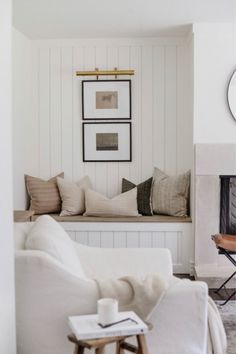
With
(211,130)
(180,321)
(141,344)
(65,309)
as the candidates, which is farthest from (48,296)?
(211,130)

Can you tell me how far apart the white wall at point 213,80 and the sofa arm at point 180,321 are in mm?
2268

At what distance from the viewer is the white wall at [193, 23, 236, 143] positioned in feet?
14.3

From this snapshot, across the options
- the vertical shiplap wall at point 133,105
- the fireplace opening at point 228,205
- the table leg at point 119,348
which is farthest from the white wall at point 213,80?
the table leg at point 119,348

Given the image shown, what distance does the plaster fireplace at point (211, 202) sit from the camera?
4379 mm

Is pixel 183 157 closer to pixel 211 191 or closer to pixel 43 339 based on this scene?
pixel 211 191

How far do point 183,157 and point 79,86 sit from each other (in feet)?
4.33

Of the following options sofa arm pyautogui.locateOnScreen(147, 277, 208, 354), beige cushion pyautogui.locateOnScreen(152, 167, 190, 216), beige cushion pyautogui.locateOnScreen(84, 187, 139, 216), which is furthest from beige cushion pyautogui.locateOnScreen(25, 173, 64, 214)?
sofa arm pyautogui.locateOnScreen(147, 277, 208, 354)

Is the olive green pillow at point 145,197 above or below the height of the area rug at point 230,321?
above

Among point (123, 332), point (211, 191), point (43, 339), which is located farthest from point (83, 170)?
point (123, 332)

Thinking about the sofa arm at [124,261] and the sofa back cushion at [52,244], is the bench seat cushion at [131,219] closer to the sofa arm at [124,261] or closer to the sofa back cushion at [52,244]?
the sofa arm at [124,261]

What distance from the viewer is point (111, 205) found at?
470 cm

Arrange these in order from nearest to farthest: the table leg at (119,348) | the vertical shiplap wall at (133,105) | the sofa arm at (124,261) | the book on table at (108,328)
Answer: the book on table at (108,328) → the table leg at (119,348) → the sofa arm at (124,261) → the vertical shiplap wall at (133,105)

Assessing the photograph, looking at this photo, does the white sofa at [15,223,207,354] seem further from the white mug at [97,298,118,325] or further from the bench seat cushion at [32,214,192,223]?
the bench seat cushion at [32,214,192,223]

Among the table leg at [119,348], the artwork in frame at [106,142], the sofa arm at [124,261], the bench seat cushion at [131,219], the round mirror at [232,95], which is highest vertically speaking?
the round mirror at [232,95]
